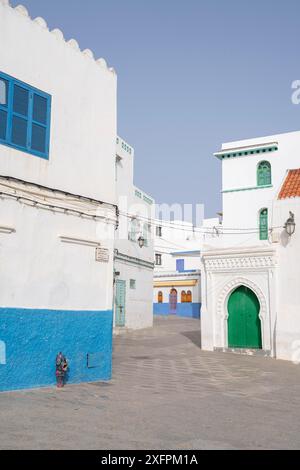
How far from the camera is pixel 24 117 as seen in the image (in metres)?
10.0

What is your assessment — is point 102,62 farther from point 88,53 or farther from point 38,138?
point 38,138

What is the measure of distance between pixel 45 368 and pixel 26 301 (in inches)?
54.7

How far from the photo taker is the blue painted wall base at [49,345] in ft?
30.1

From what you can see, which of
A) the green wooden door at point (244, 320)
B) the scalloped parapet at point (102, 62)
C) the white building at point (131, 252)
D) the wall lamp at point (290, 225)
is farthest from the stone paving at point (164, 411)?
the white building at point (131, 252)

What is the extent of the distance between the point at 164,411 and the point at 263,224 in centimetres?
1942

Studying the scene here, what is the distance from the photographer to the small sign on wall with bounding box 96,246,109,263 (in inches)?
441

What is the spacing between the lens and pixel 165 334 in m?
24.2

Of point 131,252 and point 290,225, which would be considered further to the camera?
point 131,252

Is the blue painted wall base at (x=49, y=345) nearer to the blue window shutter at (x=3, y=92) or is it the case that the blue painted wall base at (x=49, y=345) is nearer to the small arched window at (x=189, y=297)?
the blue window shutter at (x=3, y=92)

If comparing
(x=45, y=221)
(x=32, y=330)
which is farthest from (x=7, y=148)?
(x=32, y=330)

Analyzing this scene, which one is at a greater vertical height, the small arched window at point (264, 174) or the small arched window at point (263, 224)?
the small arched window at point (264, 174)

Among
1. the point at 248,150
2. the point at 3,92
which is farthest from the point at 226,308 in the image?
the point at 248,150

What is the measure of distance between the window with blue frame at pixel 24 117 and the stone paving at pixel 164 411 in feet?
15.6

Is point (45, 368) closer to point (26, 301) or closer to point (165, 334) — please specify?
point (26, 301)
